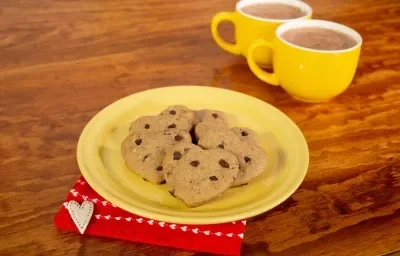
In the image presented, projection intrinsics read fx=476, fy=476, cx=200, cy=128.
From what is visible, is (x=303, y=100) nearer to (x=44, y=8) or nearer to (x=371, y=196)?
(x=371, y=196)

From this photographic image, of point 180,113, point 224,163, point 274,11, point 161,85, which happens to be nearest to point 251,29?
point 274,11

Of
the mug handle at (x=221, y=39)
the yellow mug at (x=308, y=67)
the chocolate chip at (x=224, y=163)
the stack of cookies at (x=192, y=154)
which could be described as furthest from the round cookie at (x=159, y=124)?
the mug handle at (x=221, y=39)

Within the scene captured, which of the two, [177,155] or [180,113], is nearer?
[177,155]

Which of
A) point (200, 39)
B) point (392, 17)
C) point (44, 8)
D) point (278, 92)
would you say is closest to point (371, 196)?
point (278, 92)

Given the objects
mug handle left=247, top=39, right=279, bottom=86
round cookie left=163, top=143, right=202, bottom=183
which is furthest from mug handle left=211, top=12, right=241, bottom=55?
round cookie left=163, top=143, right=202, bottom=183

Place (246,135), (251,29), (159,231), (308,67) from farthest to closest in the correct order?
1. (251,29)
2. (308,67)
3. (246,135)
4. (159,231)

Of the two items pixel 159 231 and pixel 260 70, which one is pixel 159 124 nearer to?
pixel 159 231
